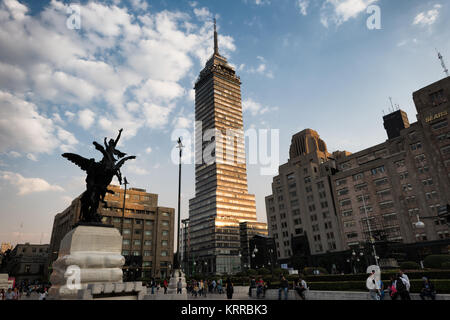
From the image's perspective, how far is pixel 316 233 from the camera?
72938 millimetres

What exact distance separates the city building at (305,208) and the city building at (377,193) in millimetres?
252

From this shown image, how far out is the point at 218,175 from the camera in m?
142

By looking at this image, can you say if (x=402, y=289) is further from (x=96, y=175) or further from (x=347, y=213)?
(x=347, y=213)

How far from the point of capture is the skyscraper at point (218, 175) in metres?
131

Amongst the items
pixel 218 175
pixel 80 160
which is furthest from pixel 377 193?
pixel 218 175

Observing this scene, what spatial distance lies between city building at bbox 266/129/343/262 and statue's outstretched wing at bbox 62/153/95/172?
67361mm

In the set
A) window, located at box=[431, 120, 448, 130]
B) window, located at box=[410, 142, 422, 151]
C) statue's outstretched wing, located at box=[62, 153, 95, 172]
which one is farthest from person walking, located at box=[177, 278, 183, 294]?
window, located at box=[431, 120, 448, 130]

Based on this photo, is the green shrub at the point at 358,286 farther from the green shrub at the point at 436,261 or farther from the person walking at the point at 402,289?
the green shrub at the point at 436,261

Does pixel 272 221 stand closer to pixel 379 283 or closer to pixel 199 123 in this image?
pixel 379 283

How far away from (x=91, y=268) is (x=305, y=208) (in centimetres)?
7313

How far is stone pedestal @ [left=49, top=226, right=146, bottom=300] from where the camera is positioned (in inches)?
393

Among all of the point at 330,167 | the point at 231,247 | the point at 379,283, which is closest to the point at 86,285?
the point at 379,283

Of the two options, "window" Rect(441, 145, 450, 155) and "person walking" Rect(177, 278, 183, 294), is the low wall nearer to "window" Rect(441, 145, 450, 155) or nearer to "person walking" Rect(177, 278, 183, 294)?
"person walking" Rect(177, 278, 183, 294)
